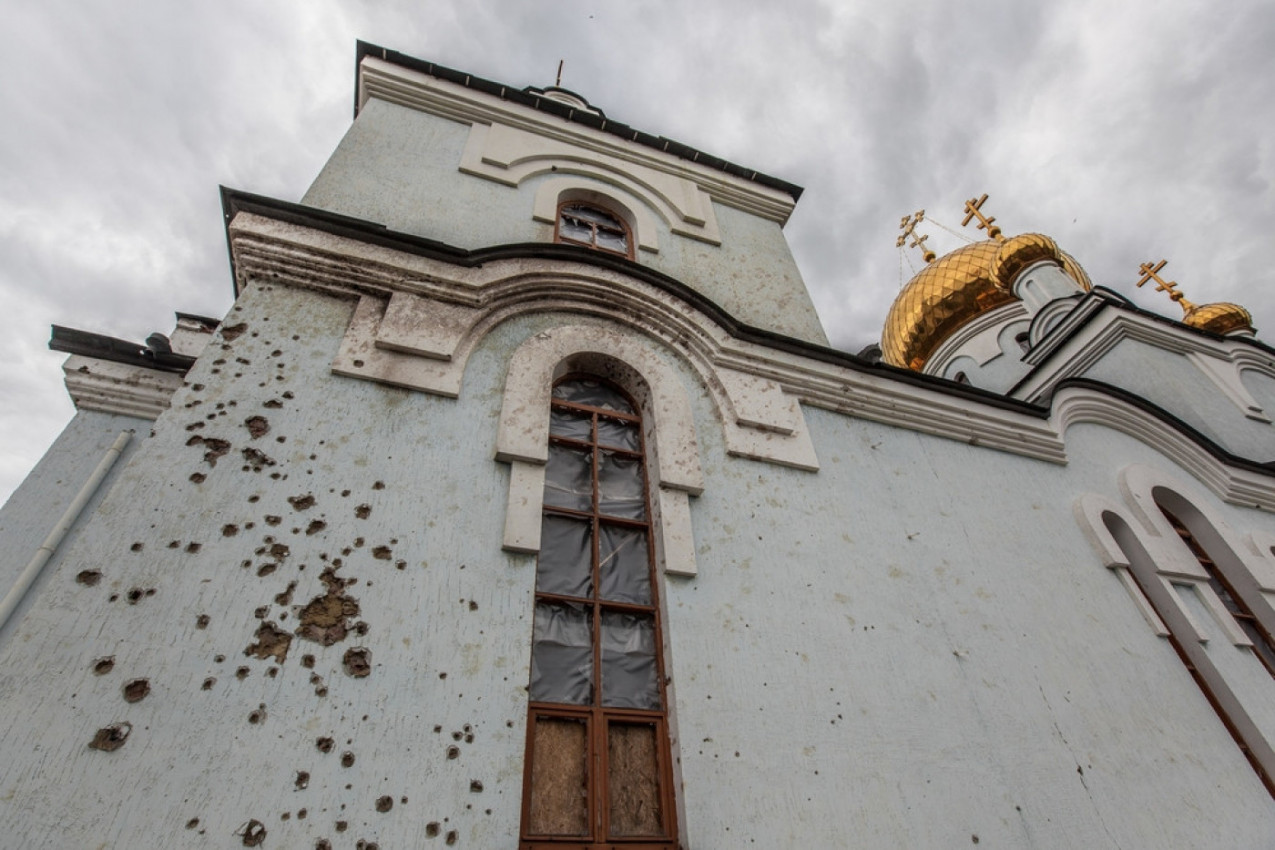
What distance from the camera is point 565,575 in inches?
130

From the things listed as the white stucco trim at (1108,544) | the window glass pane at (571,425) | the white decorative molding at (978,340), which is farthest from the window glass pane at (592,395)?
the white decorative molding at (978,340)

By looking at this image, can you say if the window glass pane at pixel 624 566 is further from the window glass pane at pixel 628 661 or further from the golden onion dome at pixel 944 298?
the golden onion dome at pixel 944 298

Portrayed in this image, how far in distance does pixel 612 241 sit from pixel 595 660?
4.05 m

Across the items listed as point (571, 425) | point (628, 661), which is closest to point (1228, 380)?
point (571, 425)

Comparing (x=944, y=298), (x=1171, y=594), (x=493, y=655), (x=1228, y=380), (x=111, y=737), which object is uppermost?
(x=944, y=298)

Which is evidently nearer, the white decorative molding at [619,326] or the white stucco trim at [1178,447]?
the white decorative molding at [619,326]

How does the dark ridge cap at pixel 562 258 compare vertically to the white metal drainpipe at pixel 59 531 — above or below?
above

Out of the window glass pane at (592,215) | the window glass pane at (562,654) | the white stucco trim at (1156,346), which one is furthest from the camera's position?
the white stucco trim at (1156,346)

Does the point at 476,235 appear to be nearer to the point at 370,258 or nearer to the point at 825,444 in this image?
the point at 370,258

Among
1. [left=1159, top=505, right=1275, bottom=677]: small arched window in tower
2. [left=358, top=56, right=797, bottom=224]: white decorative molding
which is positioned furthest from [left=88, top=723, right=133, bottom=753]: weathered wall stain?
[left=1159, top=505, right=1275, bottom=677]: small arched window in tower

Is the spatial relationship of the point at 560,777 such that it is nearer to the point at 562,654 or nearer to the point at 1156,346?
the point at 562,654

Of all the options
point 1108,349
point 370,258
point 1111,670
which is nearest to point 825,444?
point 1111,670

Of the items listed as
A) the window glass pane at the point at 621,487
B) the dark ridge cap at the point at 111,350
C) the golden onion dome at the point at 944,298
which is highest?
the golden onion dome at the point at 944,298

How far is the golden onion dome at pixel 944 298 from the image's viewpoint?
14828 mm
